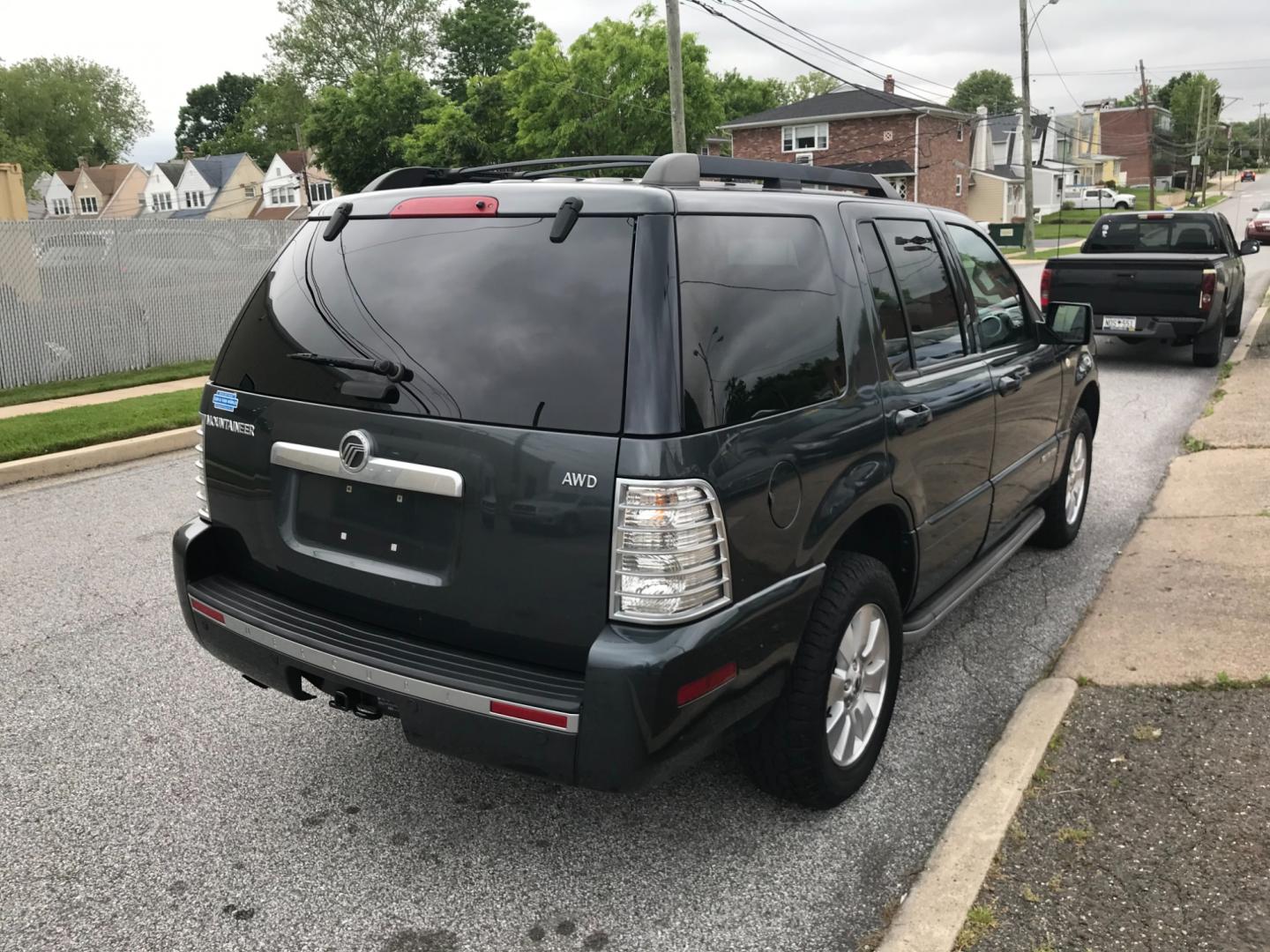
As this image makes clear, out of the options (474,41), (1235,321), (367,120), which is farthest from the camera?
(474,41)

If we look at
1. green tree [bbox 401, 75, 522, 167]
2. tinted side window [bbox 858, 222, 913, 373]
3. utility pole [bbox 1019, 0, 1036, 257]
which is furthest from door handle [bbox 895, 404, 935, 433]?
green tree [bbox 401, 75, 522, 167]

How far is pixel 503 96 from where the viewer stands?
5022 cm

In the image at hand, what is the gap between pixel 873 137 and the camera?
175 feet

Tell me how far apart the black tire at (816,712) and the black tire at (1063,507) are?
273 cm

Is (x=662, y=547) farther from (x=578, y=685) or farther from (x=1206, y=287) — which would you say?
(x=1206, y=287)

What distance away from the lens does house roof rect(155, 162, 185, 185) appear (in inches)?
3233

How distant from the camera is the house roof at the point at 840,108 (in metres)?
52.1

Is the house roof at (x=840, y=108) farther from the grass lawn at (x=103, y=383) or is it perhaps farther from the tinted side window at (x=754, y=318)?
the tinted side window at (x=754, y=318)

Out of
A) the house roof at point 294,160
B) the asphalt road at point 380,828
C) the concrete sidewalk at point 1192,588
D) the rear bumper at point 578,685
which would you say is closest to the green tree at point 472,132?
the house roof at point 294,160

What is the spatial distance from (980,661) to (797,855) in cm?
177

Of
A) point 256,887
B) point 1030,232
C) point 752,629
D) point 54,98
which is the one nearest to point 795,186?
point 752,629

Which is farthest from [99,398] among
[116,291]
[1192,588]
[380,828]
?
[1192,588]

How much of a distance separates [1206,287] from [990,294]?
8414mm

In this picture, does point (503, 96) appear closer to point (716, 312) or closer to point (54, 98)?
point (716, 312)
